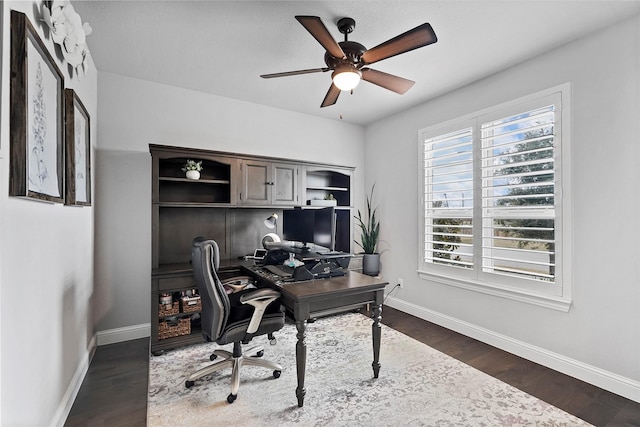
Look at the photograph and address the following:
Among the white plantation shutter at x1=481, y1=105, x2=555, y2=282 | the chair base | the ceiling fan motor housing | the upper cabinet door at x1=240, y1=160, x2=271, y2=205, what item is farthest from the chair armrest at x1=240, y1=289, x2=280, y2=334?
the white plantation shutter at x1=481, y1=105, x2=555, y2=282

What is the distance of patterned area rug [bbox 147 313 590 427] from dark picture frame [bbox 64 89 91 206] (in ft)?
5.02

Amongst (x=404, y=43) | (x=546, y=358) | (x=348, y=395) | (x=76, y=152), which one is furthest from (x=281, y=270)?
(x=546, y=358)

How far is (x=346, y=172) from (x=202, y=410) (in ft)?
10.1

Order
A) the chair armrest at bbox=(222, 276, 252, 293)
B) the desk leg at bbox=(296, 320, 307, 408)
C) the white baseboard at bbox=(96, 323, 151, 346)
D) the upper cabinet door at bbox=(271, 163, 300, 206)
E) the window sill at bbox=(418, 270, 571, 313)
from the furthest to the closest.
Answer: the upper cabinet door at bbox=(271, 163, 300, 206) < the white baseboard at bbox=(96, 323, 151, 346) < the chair armrest at bbox=(222, 276, 252, 293) < the window sill at bbox=(418, 270, 571, 313) < the desk leg at bbox=(296, 320, 307, 408)

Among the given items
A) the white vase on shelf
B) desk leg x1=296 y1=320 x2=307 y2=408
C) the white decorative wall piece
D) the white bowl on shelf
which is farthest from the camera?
the white bowl on shelf

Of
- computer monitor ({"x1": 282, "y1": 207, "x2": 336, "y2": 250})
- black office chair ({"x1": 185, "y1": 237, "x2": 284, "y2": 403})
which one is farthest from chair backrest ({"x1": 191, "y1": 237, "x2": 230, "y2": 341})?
computer monitor ({"x1": 282, "y1": 207, "x2": 336, "y2": 250})

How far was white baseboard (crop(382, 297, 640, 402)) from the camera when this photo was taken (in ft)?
7.04

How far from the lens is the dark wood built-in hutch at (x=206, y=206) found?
2.81 meters

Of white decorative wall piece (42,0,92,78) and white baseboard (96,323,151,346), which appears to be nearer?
white decorative wall piece (42,0,92,78)

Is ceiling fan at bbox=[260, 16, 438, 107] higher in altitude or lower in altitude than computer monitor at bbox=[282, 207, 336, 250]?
higher

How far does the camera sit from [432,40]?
69.9 inches

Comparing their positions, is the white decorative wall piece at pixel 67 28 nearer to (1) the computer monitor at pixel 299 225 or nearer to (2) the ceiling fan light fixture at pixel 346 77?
(2) the ceiling fan light fixture at pixel 346 77

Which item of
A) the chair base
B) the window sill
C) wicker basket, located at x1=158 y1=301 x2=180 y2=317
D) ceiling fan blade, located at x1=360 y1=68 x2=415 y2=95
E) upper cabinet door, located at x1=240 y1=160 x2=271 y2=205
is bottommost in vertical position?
the chair base

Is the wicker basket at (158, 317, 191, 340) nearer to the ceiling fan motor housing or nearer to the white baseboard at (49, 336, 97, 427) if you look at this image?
the white baseboard at (49, 336, 97, 427)
